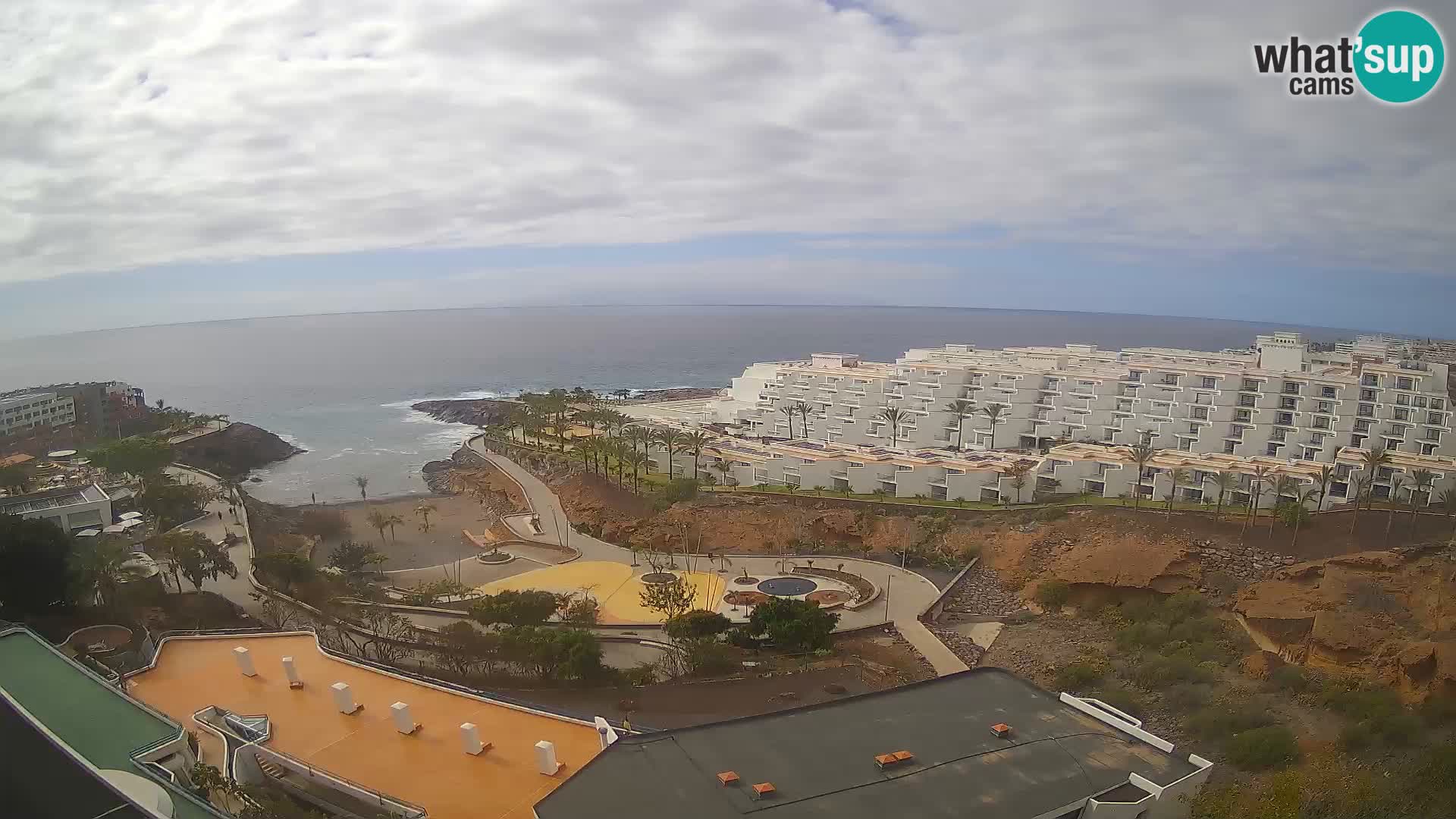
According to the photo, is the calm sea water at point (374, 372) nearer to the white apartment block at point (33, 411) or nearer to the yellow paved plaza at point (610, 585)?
the white apartment block at point (33, 411)

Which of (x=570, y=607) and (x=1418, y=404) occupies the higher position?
(x=1418, y=404)

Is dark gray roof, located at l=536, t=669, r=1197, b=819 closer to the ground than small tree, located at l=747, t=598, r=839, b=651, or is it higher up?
higher up

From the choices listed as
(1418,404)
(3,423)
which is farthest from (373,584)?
(1418,404)

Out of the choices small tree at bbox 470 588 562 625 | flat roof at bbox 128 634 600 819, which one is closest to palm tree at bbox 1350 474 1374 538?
small tree at bbox 470 588 562 625

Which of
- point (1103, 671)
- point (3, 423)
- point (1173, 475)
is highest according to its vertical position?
point (3, 423)

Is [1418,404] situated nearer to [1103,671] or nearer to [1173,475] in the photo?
[1173,475]

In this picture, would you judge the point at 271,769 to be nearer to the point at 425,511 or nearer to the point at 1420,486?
the point at 425,511

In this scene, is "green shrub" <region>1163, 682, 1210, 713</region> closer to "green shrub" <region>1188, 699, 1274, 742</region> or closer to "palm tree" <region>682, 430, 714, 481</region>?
"green shrub" <region>1188, 699, 1274, 742</region>
